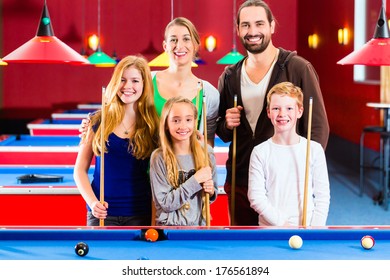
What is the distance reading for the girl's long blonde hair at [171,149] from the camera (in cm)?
305

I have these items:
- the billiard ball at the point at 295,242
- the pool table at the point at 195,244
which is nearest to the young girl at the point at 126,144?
the pool table at the point at 195,244

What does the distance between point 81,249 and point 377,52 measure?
144 centimetres

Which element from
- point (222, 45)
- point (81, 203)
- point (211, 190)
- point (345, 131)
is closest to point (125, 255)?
point (211, 190)

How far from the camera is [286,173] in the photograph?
311 cm

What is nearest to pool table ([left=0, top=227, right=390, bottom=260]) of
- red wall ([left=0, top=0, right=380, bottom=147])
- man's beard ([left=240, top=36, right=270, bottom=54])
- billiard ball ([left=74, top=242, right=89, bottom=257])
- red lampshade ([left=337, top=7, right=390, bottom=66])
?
billiard ball ([left=74, top=242, right=89, bottom=257])

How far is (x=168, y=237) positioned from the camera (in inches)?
101

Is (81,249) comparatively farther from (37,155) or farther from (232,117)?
(37,155)

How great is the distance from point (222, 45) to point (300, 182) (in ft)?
26.2

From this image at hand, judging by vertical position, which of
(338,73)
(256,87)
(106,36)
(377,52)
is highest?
(106,36)

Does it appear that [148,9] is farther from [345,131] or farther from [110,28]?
[345,131]

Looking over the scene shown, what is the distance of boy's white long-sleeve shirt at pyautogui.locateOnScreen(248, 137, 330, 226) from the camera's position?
3.08m

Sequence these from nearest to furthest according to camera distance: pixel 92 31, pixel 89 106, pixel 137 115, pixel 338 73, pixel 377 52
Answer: pixel 377 52 < pixel 137 115 < pixel 89 106 < pixel 92 31 < pixel 338 73

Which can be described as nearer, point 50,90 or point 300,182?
point 300,182

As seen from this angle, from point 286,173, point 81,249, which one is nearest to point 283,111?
point 286,173
